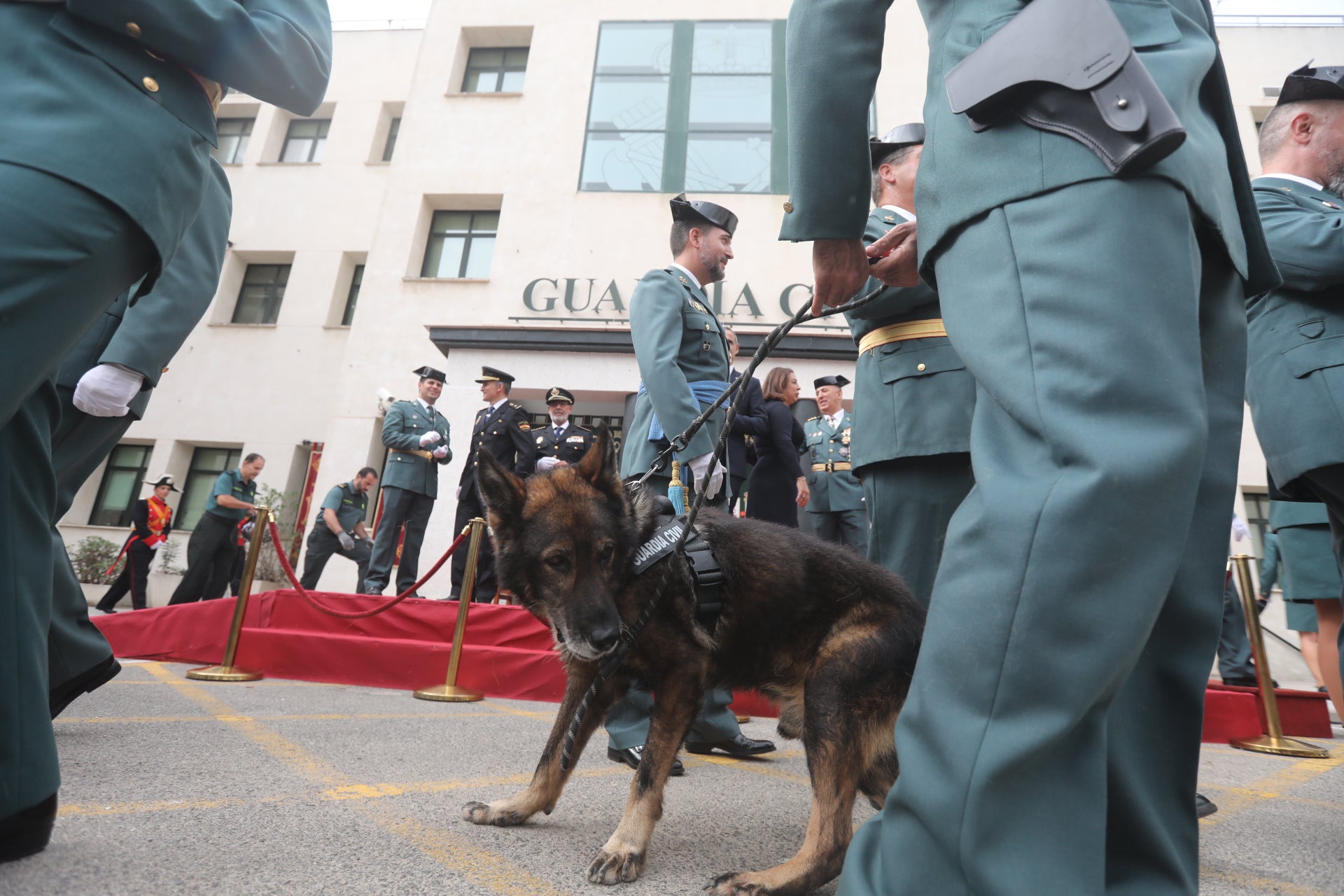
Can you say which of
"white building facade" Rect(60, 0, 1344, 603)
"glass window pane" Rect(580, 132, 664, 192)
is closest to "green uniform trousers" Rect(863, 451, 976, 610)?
"white building facade" Rect(60, 0, 1344, 603)

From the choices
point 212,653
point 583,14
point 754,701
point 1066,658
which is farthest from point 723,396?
point 583,14

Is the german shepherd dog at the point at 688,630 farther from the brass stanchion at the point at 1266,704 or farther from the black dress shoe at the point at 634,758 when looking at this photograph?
the brass stanchion at the point at 1266,704

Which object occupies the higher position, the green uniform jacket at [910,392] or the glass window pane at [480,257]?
the glass window pane at [480,257]

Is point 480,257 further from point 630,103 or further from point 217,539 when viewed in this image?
point 217,539

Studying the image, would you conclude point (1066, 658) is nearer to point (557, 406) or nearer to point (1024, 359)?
point (1024, 359)

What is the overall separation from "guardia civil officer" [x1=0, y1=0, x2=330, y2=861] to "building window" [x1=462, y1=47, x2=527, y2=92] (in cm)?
1802

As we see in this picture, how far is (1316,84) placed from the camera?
3.00 meters

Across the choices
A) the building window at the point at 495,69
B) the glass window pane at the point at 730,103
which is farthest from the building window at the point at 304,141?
the glass window pane at the point at 730,103

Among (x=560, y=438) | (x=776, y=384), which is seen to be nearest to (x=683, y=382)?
(x=776, y=384)

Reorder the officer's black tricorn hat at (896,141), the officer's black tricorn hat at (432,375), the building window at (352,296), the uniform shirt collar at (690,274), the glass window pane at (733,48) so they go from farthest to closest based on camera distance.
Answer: the building window at (352,296)
the glass window pane at (733,48)
the officer's black tricorn hat at (432,375)
the uniform shirt collar at (690,274)
the officer's black tricorn hat at (896,141)

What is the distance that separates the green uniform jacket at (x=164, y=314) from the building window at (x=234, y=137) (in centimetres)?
2130

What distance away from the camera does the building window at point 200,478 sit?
57.8ft

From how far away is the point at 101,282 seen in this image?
1562 millimetres

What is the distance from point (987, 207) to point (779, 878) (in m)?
1.60
